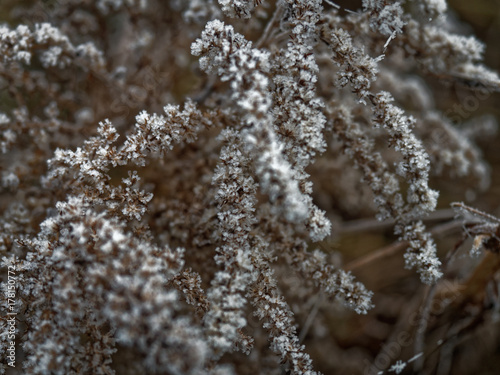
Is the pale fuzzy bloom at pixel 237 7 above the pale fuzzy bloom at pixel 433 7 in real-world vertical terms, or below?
below

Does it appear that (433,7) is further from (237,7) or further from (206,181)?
(206,181)

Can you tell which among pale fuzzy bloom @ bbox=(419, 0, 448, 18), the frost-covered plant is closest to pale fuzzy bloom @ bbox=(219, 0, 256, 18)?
the frost-covered plant

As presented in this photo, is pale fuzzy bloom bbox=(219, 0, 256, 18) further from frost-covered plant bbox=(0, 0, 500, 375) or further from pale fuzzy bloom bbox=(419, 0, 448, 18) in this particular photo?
pale fuzzy bloom bbox=(419, 0, 448, 18)

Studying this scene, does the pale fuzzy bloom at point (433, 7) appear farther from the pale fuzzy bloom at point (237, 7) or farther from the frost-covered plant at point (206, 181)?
the pale fuzzy bloom at point (237, 7)

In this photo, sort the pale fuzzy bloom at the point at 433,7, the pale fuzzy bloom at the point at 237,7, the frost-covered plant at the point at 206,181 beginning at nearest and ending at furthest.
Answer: the frost-covered plant at the point at 206,181 → the pale fuzzy bloom at the point at 237,7 → the pale fuzzy bloom at the point at 433,7

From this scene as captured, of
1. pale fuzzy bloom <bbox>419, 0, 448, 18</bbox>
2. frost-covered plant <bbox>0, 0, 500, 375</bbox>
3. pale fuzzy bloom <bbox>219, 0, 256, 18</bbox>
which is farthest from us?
pale fuzzy bloom <bbox>419, 0, 448, 18</bbox>

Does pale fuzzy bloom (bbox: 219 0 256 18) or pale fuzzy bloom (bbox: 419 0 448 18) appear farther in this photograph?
pale fuzzy bloom (bbox: 419 0 448 18)

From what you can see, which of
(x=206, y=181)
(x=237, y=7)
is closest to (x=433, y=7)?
(x=237, y=7)

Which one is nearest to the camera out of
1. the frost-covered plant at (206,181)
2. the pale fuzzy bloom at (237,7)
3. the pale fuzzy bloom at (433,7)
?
the frost-covered plant at (206,181)

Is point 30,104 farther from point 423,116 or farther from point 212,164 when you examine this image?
point 423,116

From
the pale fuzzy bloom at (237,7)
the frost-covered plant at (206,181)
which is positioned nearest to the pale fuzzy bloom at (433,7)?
the frost-covered plant at (206,181)
